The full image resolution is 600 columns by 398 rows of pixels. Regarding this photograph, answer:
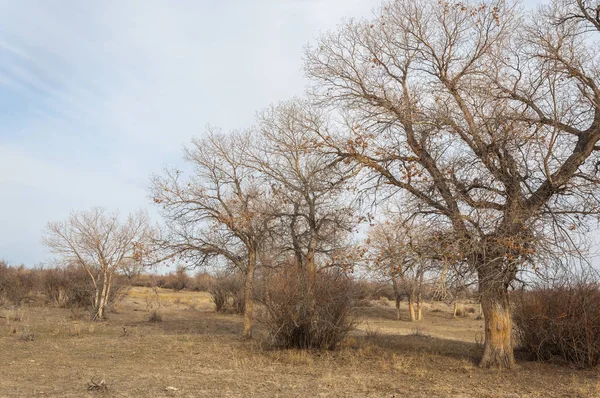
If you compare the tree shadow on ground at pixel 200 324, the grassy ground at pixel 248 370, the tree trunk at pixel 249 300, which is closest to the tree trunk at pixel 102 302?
the tree shadow on ground at pixel 200 324

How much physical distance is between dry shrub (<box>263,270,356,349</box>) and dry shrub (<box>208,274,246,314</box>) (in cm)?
1560

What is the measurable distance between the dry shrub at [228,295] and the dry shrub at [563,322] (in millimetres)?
18830

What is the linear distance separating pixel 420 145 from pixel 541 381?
5189 mm

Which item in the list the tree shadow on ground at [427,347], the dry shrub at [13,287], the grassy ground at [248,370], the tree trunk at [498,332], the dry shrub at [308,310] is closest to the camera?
the grassy ground at [248,370]

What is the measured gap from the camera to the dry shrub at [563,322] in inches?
416

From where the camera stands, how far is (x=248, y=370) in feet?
34.1

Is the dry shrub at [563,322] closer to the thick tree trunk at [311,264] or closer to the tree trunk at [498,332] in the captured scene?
the tree trunk at [498,332]

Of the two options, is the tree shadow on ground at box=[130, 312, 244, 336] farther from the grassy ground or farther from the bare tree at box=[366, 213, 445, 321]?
the bare tree at box=[366, 213, 445, 321]

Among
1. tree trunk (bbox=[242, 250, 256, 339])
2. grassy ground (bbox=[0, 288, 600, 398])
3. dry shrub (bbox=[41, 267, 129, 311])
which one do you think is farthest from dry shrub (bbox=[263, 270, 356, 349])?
dry shrub (bbox=[41, 267, 129, 311])

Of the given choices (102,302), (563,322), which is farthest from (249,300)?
(563,322)

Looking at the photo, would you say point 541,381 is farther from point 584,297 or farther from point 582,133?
point 582,133

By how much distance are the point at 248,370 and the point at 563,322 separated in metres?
6.83

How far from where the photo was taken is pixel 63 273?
94.8 ft

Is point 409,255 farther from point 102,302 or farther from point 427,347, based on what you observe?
point 102,302
